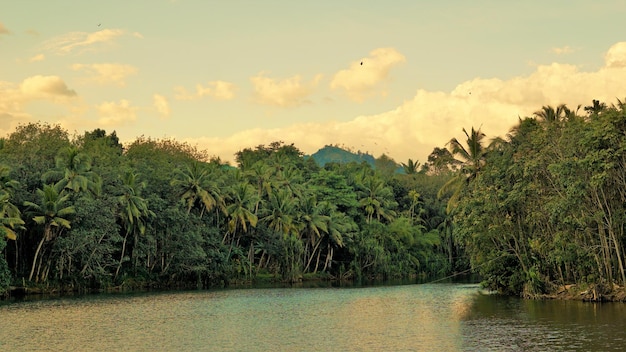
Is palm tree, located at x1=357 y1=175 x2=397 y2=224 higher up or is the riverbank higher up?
palm tree, located at x1=357 y1=175 x2=397 y2=224

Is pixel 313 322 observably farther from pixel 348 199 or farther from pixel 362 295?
pixel 348 199

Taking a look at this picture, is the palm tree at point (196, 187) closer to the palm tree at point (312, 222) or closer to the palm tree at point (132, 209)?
the palm tree at point (132, 209)

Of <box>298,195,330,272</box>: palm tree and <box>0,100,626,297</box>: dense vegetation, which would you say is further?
<box>298,195,330,272</box>: palm tree

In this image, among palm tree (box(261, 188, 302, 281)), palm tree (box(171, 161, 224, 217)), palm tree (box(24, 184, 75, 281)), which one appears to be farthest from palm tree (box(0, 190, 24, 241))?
palm tree (box(261, 188, 302, 281))

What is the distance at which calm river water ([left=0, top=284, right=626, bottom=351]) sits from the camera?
90.0ft

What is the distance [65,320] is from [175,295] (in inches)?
727

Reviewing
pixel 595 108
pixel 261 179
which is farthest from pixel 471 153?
pixel 261 179

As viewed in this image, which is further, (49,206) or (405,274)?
(405,274)

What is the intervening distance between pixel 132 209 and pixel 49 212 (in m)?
7.63

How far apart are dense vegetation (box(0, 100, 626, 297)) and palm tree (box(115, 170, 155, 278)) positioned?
0.44 ft

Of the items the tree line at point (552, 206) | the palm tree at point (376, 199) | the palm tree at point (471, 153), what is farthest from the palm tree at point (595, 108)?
the palm tree at point (376, 199)

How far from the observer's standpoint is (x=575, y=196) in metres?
37.0

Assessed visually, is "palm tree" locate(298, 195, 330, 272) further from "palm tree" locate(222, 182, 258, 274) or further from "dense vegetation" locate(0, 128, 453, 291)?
"palm tree" locate(222, 182, 258, 274)

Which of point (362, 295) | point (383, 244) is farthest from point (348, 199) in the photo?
point (362, 295)
